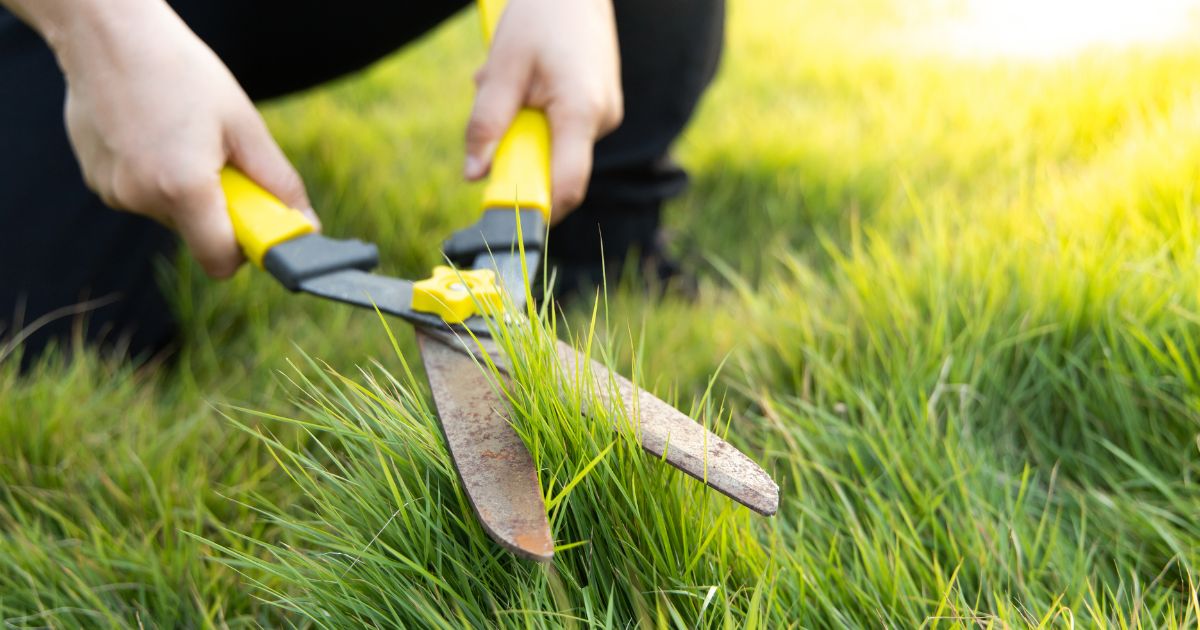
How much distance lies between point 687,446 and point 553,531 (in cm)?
15

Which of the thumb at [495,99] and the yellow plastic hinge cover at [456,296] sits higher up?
the thumb at [495,99]

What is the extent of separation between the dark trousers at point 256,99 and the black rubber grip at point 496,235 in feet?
2.32

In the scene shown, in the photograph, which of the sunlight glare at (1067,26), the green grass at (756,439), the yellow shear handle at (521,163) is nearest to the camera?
the green grass at (756,439)

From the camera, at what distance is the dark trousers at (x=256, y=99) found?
63.8 inches

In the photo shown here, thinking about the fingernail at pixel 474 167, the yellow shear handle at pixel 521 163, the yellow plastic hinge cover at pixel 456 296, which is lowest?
the yellow plastic hinge cover at pixel 456 296

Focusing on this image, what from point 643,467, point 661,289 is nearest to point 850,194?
point 661,289

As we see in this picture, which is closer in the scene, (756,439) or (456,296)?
(456,296)

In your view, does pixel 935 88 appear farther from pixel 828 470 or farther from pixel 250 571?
pixel 250 571

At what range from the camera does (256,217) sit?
1225mm

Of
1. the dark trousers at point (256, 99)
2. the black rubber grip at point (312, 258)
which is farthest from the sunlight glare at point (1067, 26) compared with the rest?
the black rubber grip at point (312, 258)

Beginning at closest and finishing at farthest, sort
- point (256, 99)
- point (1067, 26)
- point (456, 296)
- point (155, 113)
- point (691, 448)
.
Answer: point (691, 448) → point (456, 296) → point (155, 113) → point (256, 99) → point (1067, 26)

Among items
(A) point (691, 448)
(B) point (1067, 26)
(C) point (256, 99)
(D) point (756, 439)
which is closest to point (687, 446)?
(A) point (691, 448)

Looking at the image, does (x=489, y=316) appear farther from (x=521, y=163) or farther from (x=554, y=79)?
(x=554, y=79)

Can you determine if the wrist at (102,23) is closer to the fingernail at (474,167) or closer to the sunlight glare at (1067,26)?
the fingernail at (474,167)
